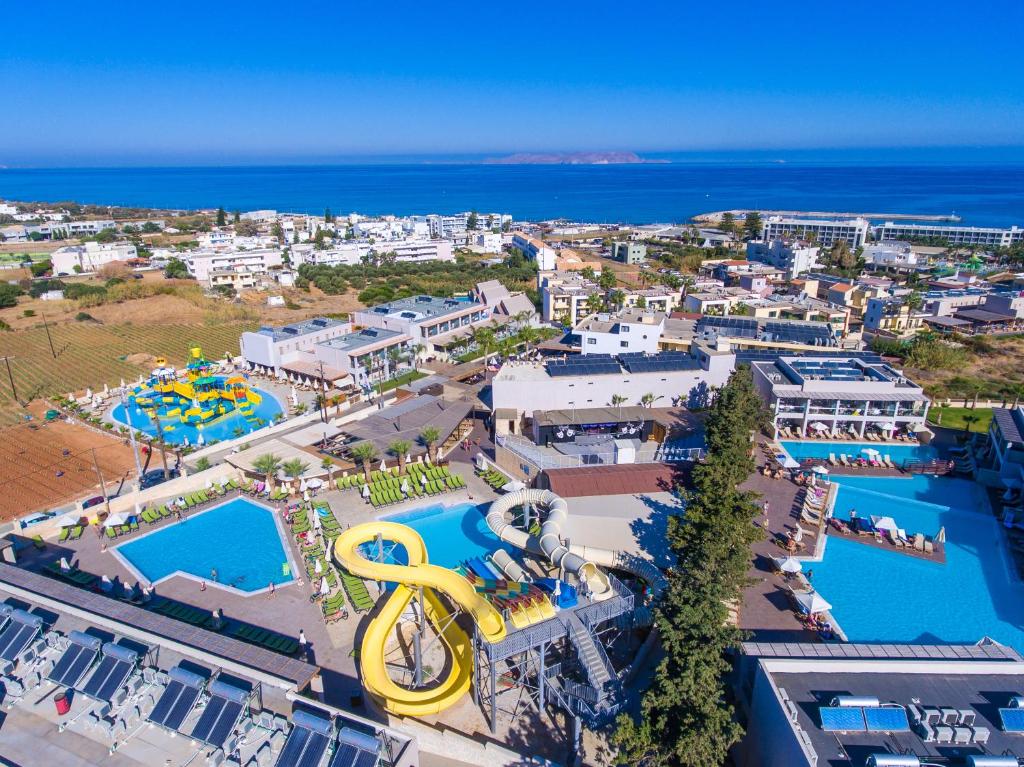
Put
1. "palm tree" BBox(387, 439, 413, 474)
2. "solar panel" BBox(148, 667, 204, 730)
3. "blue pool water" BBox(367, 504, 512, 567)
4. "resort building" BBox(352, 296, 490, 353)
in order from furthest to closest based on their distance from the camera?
"resort building" BBox(352, 296, 490, 353), "palm tree" BBox(387, 439, 413, 474), "blue pool water" BBox(367, 504, 512, 567), "solar panel" BBox(148, 667, 204, 730)

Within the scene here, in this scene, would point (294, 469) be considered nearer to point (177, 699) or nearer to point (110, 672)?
point (110, 672)

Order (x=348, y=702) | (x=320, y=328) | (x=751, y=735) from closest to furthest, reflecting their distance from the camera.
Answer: (x=751, y=735), (x=348, y=702), (x=320, y=328)

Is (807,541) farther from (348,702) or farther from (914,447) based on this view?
(348,702)

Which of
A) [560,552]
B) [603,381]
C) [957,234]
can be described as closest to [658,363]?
[603,381]

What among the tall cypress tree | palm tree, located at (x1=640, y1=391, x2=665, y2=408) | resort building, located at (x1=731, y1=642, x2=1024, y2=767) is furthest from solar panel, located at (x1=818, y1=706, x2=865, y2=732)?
palm tree, located at (x1=640, y1=391, x2=665, y2=408)

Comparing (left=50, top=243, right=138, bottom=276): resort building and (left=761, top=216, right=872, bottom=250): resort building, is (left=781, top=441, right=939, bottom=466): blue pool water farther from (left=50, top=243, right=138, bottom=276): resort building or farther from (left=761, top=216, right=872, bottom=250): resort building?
(left=50, top=243, right=138, bottom=276): resort building

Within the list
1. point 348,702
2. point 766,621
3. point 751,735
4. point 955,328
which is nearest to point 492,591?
point 348,702
